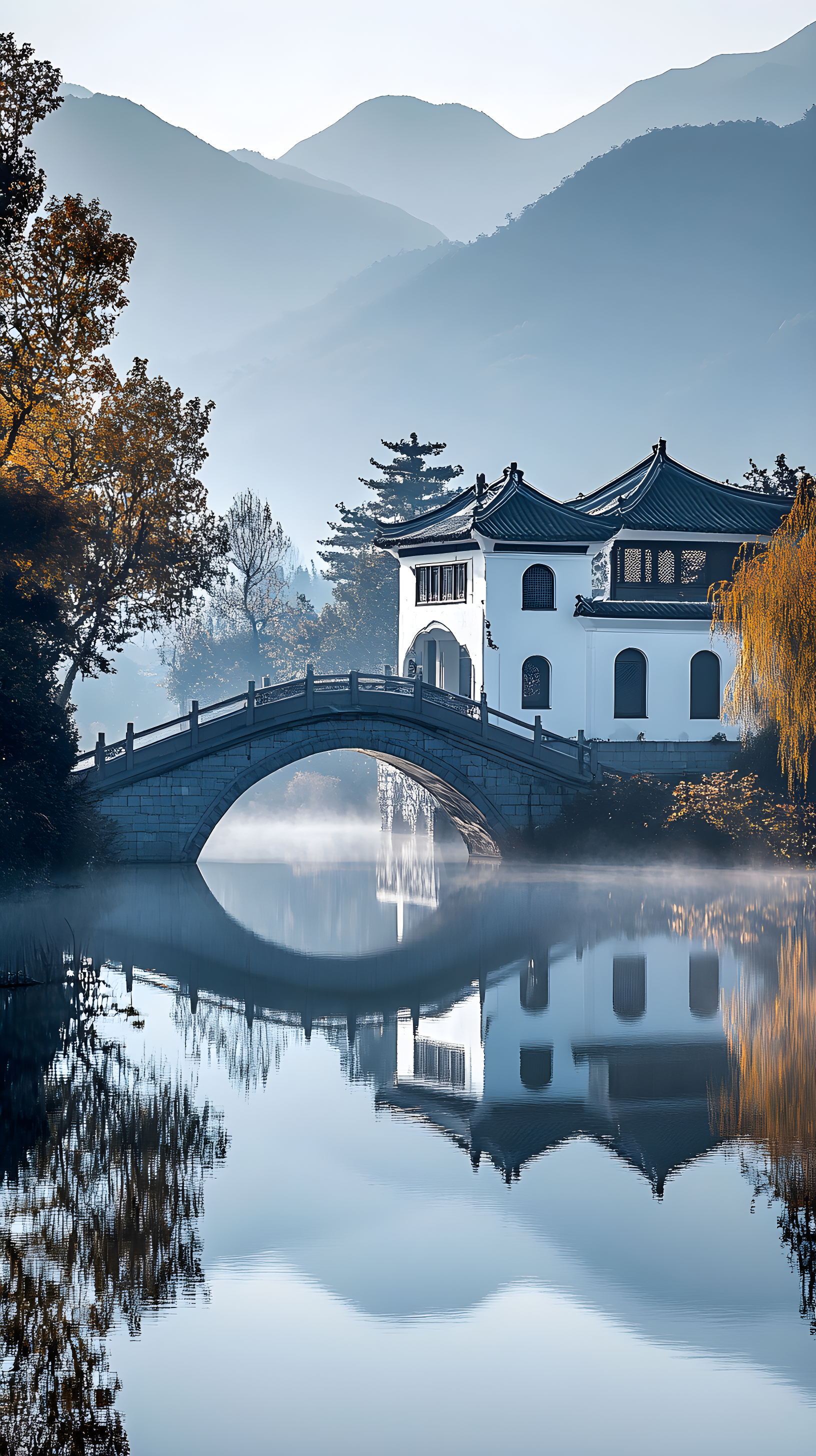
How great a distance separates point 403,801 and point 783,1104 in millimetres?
36695

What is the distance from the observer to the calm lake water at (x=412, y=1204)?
24.4 ft

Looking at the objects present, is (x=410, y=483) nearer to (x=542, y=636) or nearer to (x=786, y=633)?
(x=542, y=636)

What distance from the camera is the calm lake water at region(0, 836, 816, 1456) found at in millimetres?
7438

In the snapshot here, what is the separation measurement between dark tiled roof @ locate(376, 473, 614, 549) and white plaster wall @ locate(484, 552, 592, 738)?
0.68 m

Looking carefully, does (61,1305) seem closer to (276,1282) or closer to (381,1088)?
(276,1282)

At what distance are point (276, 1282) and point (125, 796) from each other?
22.6 meters

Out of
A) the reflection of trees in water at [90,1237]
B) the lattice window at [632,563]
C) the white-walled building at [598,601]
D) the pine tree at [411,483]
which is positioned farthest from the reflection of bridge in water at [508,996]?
the pine tree at [411,483]

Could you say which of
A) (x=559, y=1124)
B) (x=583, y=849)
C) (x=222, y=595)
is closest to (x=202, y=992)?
(x=559, y=1124)

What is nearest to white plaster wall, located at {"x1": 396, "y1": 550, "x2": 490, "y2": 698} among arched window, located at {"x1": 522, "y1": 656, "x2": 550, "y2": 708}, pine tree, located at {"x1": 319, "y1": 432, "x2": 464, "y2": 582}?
arched window, located at {"x1": 522, "y1": 656, "x2": 550, "y2": 708}

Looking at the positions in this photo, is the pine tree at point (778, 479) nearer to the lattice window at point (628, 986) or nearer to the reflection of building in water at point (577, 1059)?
the lattice window at point (628, 986)

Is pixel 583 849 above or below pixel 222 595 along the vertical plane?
below

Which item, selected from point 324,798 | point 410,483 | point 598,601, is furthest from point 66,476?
point 410,483

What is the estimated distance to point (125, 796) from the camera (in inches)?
1216

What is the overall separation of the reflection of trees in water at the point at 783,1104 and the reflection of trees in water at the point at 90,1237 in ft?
12.3
